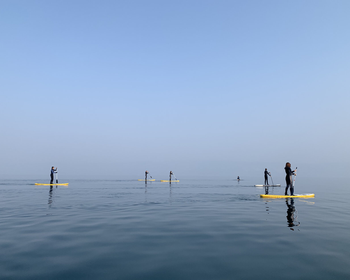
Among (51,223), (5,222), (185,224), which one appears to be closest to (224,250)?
(185,224)

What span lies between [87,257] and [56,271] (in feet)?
3.18

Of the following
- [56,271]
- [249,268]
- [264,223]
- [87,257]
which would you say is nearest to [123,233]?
[87,257]

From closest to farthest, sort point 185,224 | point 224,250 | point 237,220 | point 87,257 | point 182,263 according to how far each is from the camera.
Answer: point 182,263 → point 87,257 → point 224,250 → point 185,224 → point 237,220

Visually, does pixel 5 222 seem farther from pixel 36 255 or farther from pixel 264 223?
pixel 264 223

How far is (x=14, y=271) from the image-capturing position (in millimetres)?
5293

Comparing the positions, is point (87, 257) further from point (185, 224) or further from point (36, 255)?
point (185, 224)

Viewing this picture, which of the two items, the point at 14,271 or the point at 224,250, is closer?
the point at 14,271

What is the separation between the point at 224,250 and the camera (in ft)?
22.0

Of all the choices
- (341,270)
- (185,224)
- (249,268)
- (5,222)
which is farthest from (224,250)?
(5,222)

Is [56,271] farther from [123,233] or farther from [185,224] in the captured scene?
[185,224]

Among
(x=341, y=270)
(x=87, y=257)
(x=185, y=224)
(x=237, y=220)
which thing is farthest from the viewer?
(x=237, y=220)

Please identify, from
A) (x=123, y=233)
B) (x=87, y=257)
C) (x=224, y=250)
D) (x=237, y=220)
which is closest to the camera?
(x=87, y=257)

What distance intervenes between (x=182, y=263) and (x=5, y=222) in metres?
9.54

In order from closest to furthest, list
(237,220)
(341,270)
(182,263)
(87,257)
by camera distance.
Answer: (341,270) → (182,263) → (87,257) → (237,220)
